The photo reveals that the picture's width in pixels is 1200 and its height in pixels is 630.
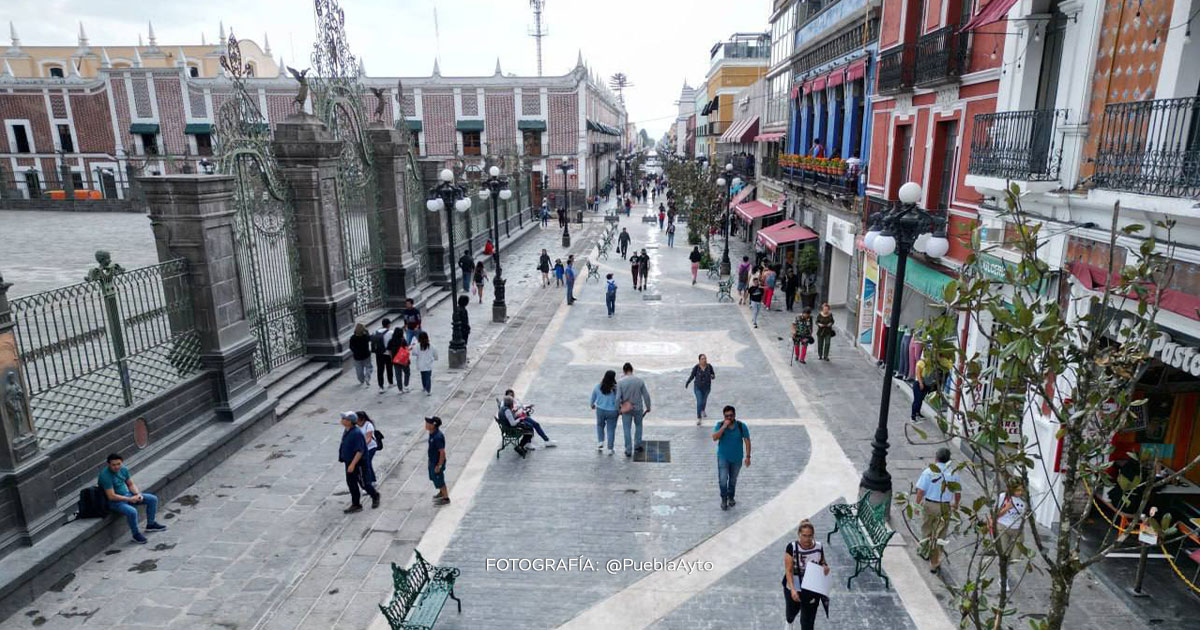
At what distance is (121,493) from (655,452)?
25.2ft

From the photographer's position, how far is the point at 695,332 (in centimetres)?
1900

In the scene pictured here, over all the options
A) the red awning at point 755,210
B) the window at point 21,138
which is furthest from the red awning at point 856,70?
the window at point 21,138

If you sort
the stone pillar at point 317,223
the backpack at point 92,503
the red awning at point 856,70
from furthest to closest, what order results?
1. the red awning at point 856,70
2. the stone pillar at point 317,223
3. the backpack at point 92,503

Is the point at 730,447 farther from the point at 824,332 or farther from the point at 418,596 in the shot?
the point at 824,332

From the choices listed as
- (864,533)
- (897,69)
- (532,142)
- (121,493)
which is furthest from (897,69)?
(532,142)

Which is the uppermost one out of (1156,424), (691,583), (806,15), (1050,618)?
(806,15)

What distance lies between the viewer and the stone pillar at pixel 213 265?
10688 millimetres

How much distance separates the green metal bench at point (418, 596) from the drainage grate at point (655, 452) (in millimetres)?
4408

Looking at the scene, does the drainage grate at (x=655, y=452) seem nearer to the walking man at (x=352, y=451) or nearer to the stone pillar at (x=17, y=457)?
the walking man at (x=352, y=451)

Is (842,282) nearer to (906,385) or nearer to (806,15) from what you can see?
(906,385)

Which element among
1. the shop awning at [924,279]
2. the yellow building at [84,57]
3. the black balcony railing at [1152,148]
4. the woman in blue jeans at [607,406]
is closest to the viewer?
the black balcony railing at [1152,148]

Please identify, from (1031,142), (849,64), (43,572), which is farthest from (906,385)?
(43,572)

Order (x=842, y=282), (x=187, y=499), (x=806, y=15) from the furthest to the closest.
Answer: (x=806, y=15) < (x=842, y=282) < (x=187, y=499)

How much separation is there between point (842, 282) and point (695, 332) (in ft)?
17.6
